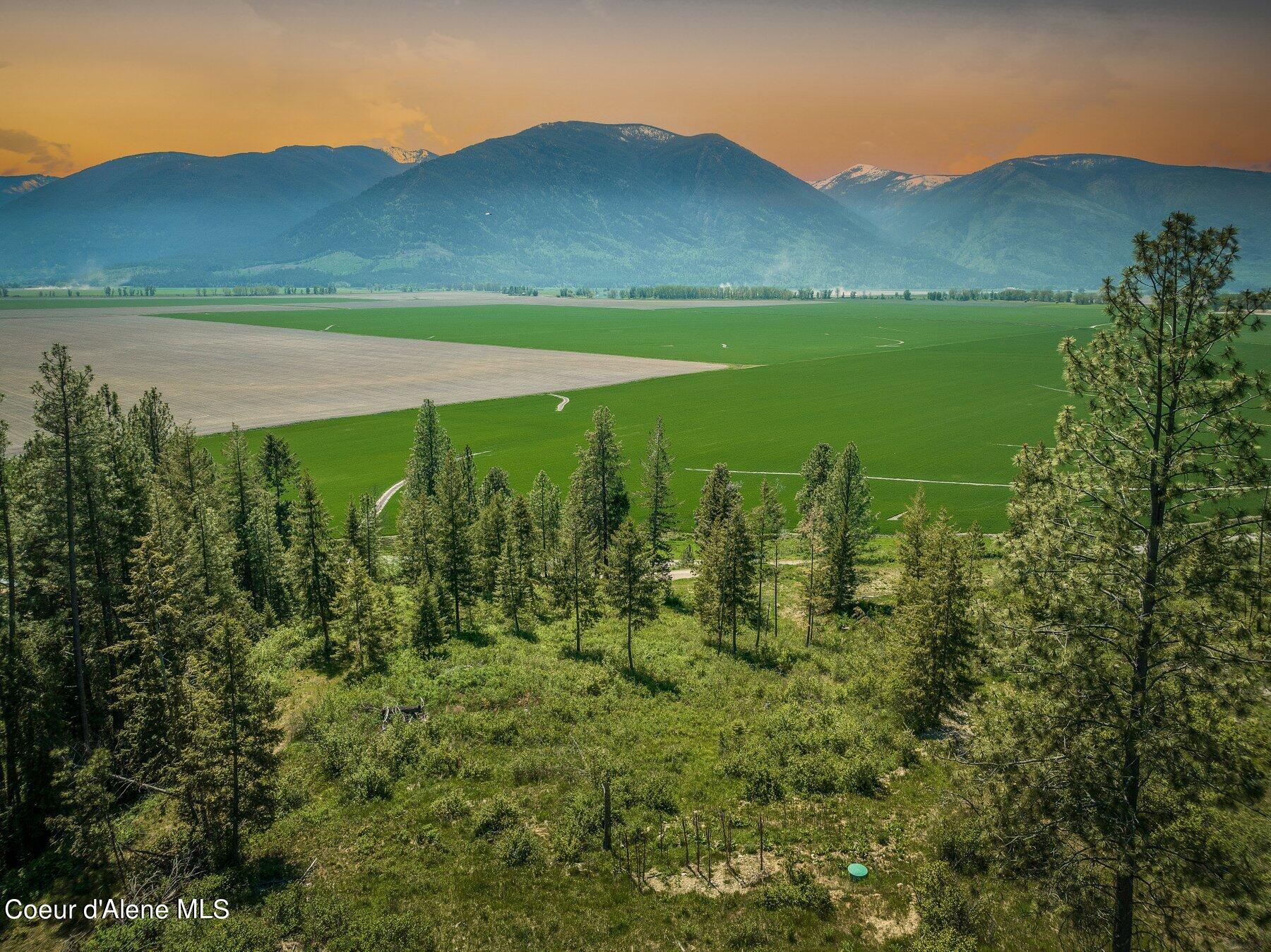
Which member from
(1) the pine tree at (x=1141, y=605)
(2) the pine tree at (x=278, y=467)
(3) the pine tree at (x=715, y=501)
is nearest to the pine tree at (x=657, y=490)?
(3) the pine tree at (x=715, y=501)

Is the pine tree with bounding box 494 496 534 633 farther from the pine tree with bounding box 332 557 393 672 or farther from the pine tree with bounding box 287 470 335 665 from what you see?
the pine tree with bounding box 287 470 335 665

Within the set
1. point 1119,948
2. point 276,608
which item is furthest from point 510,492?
point 1119,948

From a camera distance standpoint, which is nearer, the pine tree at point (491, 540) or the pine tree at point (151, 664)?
the pine tree at point (151, 664)

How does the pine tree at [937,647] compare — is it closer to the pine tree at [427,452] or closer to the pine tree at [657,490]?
the pine tree at [657,490]

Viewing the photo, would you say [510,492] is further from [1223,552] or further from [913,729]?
[1223,552]

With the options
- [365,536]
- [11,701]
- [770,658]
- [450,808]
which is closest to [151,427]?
[365,536]

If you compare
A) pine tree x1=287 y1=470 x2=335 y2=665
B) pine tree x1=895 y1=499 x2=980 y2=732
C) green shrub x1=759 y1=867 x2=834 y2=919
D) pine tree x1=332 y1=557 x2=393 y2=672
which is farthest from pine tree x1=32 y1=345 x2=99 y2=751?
A: pine tree x1=895 y1=499 x2=980 y2=732
